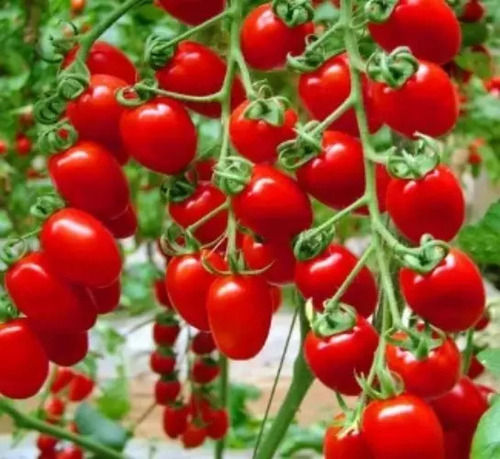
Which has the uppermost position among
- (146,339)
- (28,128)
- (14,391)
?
(14,391)

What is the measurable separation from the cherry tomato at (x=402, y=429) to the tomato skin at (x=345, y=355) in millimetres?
21

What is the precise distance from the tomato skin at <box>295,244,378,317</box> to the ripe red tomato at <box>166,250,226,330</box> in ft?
0.16

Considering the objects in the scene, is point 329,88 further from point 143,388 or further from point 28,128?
point 143,388

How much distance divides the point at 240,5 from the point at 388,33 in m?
0.09

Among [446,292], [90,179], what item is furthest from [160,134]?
[446,292]

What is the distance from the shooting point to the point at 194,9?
0.61 m

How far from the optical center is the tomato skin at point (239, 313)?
50 cm

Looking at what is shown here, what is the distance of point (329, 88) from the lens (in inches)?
20.4

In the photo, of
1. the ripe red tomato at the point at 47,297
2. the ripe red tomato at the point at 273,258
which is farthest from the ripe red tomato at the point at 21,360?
the ripe red tomato at the point at 273,258

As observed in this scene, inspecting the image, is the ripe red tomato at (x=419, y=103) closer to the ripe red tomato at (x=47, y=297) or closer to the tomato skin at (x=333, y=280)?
the tomato skin at (x=333, y=280)

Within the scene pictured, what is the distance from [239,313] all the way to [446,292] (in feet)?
0.29

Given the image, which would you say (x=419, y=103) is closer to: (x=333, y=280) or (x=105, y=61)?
(x=333, y=280)

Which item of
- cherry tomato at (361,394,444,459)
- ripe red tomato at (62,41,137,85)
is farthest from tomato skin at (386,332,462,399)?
ripe red tomato at (62,41,137,85)

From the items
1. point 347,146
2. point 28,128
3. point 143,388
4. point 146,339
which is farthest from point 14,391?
point 146,339
